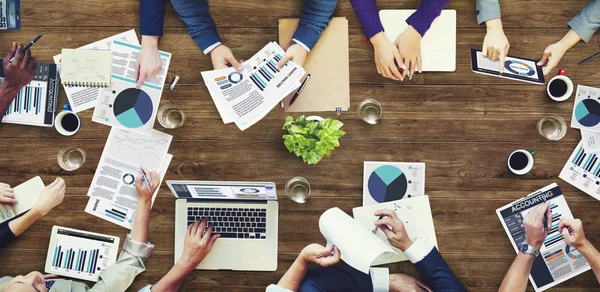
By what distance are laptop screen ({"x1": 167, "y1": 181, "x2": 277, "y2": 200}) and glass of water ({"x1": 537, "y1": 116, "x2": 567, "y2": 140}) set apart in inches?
47.4

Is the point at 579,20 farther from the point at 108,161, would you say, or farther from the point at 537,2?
the point at 108,161

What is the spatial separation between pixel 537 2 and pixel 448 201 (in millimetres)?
968

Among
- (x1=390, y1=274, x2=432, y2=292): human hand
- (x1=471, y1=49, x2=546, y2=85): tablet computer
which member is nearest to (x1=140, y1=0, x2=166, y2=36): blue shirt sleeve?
(x1=471, y1=49, x2=546, y2=85): tablet computer

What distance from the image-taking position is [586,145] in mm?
2176

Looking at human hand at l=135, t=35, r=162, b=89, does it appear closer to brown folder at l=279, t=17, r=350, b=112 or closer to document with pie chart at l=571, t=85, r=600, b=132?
brown folder at l=279, t=17, r=350, b=112

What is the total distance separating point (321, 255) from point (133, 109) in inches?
40.9

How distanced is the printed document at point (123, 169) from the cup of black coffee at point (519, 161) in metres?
1.51

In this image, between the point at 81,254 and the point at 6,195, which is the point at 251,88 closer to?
the point at 81,254

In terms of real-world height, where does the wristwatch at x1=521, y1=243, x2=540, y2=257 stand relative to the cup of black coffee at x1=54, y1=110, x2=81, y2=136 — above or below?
below

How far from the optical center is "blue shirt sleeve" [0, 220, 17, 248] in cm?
217

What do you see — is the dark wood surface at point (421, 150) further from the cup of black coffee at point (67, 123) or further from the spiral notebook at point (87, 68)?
the spiral notebook at point (87, 68)

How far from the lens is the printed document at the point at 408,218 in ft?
7.13

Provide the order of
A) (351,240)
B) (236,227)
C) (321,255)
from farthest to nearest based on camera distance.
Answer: (236,227), (321,255), (351,240)

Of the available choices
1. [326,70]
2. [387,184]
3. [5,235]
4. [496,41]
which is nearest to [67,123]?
[5,235]
